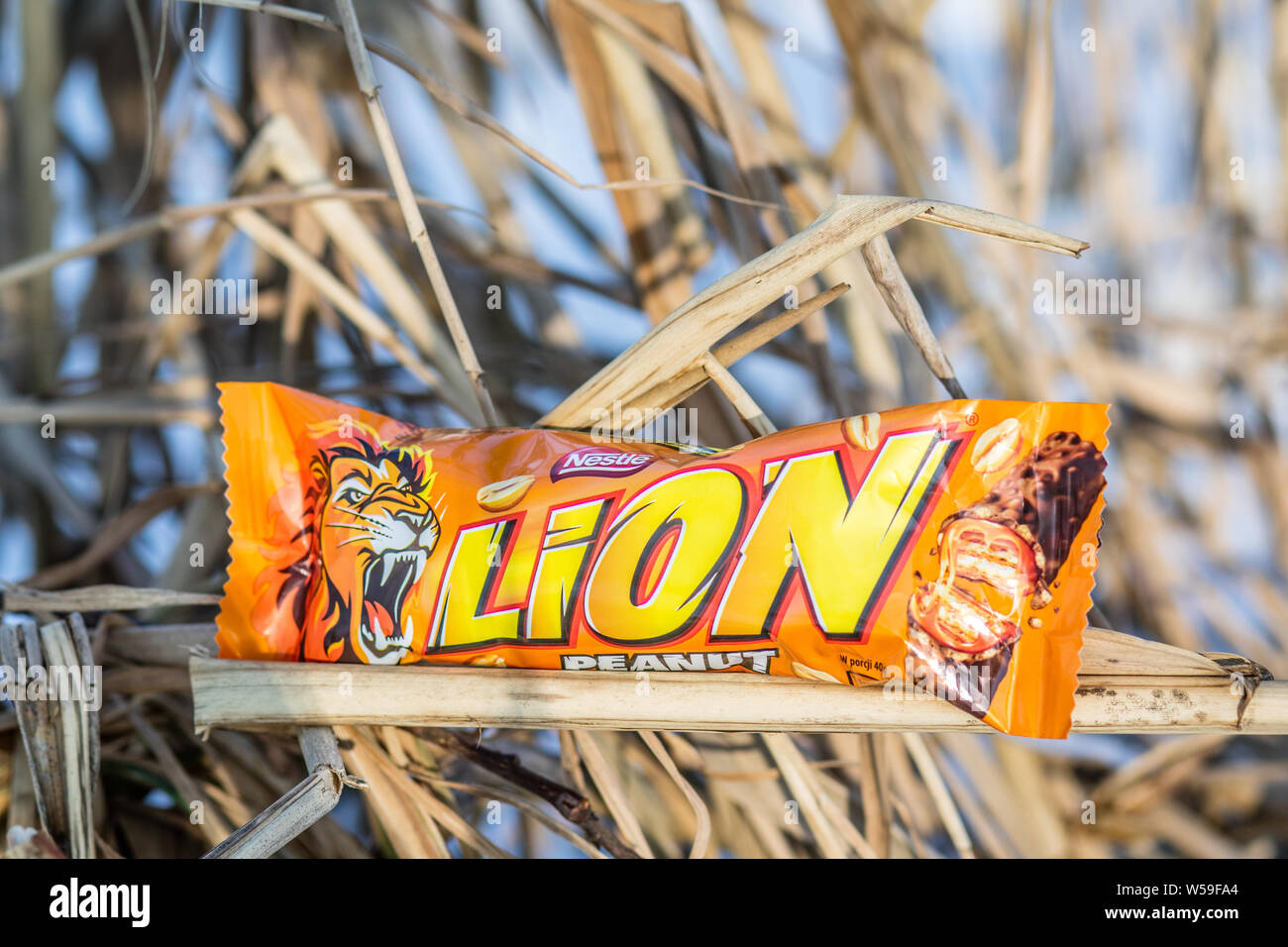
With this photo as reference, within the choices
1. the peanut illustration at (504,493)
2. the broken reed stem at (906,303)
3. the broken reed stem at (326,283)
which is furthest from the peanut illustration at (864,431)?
the broken reed stem at (326,283)

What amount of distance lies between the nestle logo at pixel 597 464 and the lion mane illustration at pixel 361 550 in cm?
12

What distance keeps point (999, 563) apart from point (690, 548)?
0.24 metres

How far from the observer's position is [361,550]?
77cm

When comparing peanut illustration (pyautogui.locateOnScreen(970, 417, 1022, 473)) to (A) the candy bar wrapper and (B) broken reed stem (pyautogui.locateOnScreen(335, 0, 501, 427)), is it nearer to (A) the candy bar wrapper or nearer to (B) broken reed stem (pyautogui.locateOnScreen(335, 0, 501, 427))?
(A) the candy bar wrapper

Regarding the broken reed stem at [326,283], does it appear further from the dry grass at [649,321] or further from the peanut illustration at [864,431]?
the peanut illustration at [864,431]

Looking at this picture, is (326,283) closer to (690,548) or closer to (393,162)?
(393,162)

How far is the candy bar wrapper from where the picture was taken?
2.18 feet

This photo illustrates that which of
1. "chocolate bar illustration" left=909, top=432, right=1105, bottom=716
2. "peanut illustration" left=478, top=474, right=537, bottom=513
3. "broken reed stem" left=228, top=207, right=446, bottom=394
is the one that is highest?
"broken reed stem" left=228, top=207, right=446, bottom=394

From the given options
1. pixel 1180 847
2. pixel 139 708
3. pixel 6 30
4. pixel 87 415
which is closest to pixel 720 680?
pixel 139 708

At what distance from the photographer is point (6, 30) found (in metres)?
1.15

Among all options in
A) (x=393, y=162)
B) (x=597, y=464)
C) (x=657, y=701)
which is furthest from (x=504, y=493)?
(x=393, y=162)

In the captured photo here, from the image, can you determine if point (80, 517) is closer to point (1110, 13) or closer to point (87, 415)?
point (87, 415)

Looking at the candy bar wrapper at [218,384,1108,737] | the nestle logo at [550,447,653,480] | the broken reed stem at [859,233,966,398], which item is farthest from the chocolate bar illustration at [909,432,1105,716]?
the nestle logo at [550,447,653,480]
